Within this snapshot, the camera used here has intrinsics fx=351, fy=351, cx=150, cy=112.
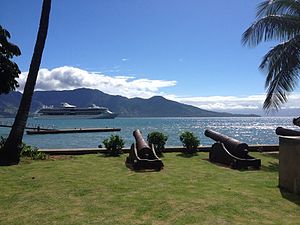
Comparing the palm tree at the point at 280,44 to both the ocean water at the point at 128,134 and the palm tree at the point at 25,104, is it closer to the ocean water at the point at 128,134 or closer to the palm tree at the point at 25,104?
the palm tree at the point at 25,104

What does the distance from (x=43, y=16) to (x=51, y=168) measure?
5250mm

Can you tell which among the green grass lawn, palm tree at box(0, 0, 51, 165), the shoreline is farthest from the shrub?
the green grass lawn

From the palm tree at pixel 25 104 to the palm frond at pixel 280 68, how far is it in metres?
8.63

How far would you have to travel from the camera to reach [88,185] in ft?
24.8

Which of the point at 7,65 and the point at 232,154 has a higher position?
the point at 7,65

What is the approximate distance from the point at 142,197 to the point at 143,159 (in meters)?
3.75

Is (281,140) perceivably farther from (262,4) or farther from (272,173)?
(262,4)

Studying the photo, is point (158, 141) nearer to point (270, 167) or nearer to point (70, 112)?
point (270, 167)

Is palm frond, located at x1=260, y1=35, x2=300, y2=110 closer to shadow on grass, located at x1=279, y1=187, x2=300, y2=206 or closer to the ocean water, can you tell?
shadow on grass, located at x1=279, y1=187, x2=300, y2=206

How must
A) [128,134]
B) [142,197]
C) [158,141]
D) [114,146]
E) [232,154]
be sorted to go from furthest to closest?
[128,134] < [158,141] < [114,146] < [232,154] < [142,197]

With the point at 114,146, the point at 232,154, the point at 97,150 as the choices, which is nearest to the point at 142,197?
the point at 232,154

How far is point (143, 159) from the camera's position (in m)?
10.1

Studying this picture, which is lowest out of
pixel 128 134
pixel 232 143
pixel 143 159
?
pixel 128 134

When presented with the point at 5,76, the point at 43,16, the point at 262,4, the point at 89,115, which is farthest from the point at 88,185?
the point at 89,115
